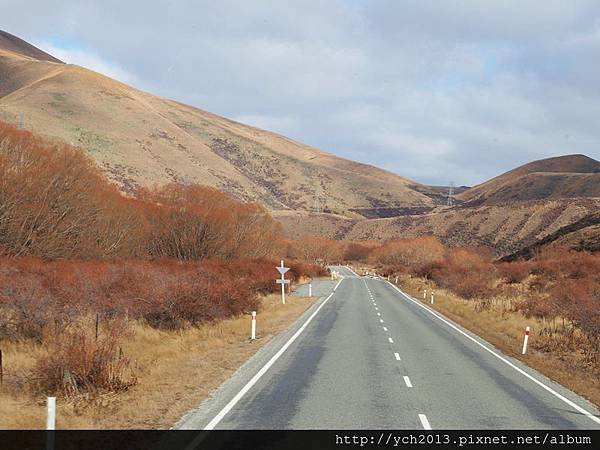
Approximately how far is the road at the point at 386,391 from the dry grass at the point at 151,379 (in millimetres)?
558

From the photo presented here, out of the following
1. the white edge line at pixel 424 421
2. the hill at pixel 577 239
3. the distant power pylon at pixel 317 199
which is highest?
the distant power pylon at pixel 317 199

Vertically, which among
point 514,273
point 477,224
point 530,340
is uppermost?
point 477,224

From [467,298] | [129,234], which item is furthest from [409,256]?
[129,234]

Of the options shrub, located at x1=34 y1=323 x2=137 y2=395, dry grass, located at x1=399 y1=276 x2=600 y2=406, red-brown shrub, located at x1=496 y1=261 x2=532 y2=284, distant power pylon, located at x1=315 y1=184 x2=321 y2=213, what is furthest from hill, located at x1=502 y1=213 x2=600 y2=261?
distant power pylon, located at x1=315 y1=184 x2=321 y2=213

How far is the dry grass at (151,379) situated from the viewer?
8.54 m

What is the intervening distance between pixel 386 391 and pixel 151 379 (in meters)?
4.83

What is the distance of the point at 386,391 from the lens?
433 inches

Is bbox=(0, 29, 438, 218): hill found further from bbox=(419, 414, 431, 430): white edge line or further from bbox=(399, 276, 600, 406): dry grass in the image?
bbox=(419, 414, 431, 430): white edge line

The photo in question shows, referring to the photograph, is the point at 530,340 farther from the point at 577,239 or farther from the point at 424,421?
the point at 577,239

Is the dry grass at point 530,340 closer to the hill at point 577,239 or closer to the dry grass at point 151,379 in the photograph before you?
the dry grass at point 151,379

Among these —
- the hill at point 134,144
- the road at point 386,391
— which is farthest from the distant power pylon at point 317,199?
the road at point 386,391

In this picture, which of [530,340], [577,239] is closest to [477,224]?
[577,239]

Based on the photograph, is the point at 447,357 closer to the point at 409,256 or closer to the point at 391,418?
the point at 391,418

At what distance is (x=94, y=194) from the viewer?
35.5 metres
